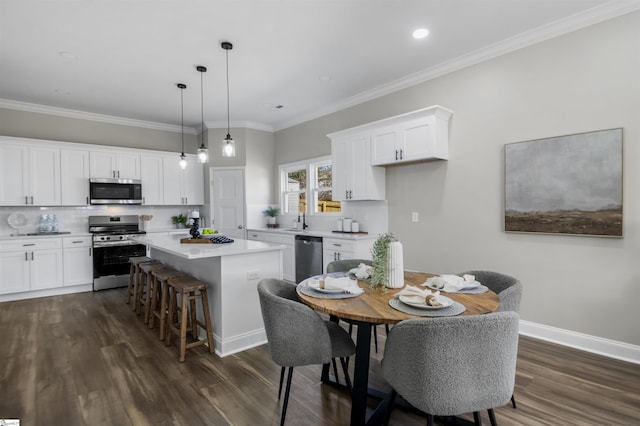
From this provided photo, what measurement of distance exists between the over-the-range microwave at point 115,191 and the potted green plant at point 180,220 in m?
0.77

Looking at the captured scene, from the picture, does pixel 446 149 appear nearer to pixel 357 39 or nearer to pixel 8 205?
pixel 357 39

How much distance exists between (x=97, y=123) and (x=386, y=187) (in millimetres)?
5111

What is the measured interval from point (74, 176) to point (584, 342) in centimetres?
699

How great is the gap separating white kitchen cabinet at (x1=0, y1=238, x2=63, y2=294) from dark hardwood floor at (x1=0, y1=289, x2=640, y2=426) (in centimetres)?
174

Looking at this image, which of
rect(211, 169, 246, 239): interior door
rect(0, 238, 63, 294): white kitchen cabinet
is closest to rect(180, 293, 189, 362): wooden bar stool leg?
rect(211, 169, 246, 239): interior door

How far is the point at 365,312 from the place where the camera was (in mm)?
1693

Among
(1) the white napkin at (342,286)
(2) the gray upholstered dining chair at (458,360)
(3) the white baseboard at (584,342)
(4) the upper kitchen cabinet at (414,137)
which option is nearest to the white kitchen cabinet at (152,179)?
(4) the upper kitchen cabinet at (414,137)

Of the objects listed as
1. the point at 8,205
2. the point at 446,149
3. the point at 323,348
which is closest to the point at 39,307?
the point at 8,205

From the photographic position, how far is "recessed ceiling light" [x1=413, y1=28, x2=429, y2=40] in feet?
10.5

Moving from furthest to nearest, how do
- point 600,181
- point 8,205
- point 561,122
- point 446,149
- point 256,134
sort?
point 256,134, point 8,205, point 446,149, point 561,122, point 600,181

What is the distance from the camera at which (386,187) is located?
4652 mm

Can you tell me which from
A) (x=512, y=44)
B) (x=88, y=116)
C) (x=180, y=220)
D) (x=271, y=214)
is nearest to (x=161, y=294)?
(x=271, y=214)

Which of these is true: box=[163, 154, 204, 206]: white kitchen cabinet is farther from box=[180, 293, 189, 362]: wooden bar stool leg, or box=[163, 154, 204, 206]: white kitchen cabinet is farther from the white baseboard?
the white baseboard

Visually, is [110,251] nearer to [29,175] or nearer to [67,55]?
[29,175]
